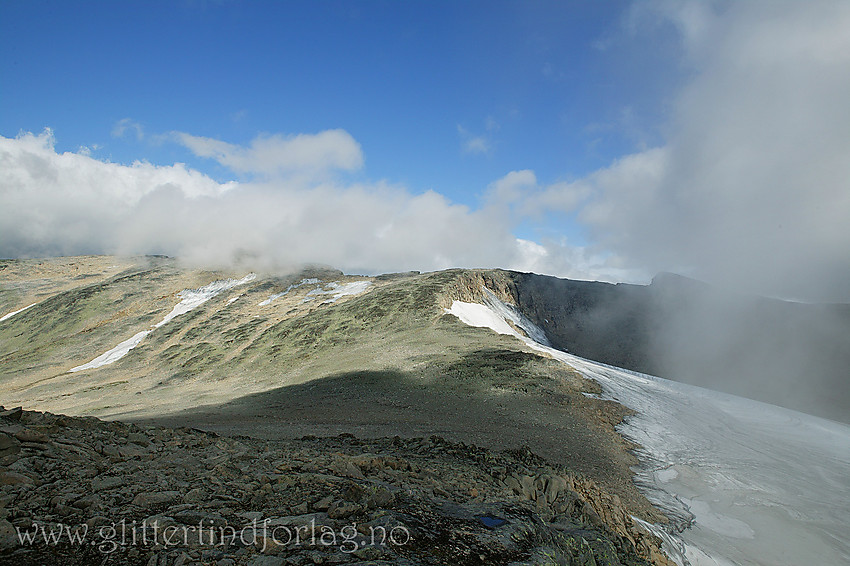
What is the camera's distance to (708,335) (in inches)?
3750

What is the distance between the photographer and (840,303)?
102 meters

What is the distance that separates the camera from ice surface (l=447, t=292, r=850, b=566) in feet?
40.8

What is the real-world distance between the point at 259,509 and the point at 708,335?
112686 millimetres

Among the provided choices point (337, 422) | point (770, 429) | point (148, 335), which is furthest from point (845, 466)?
point (148, 335)

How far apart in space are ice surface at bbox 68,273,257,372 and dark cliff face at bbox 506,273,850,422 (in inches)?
2740

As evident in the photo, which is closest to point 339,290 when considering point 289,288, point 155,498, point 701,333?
point 289,288

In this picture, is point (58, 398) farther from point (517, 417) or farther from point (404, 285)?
point (517, 417)

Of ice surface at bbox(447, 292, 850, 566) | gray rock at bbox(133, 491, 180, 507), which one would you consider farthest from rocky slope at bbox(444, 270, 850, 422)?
gray rock at bbox(133, 491, 180, 507)

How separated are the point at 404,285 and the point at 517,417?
166 feet

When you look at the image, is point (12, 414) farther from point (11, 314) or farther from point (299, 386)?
point (11, 314)

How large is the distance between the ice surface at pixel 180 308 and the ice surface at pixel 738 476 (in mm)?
70835

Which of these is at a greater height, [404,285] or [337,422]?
[404,285]

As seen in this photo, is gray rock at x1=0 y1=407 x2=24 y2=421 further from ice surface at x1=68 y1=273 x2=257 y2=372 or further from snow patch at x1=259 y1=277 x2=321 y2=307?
snow patch at x1=259 y1=277 x2=321 y2=307

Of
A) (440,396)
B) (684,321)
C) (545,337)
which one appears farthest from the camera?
(684,321)
